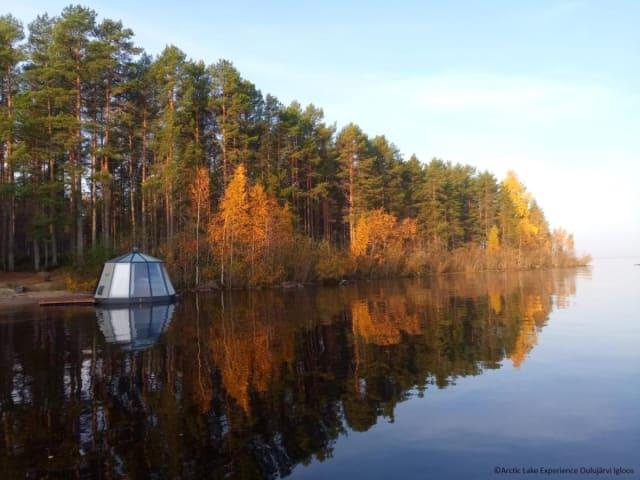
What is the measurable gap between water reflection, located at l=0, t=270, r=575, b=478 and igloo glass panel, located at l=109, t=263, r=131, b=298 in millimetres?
4043

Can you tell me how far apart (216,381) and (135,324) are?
9.68 m

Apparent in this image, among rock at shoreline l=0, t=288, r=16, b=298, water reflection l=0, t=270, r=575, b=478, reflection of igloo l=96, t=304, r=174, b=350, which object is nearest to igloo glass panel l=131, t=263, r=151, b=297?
reflection of igloo l=96, t=304, r=174, b=350

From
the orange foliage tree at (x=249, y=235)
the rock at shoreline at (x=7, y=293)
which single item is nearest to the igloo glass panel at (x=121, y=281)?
the rock at shoreline at (x=7, y=293)

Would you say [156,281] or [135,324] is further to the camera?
[156,281]

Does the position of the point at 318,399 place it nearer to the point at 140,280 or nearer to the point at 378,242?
the point at 140,280

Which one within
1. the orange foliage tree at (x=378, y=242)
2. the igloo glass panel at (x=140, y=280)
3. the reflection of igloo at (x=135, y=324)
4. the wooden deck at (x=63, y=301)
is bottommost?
the reflection of igloo at (x=135, y=324)

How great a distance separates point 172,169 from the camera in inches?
1396

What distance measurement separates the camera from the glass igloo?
80.1ft

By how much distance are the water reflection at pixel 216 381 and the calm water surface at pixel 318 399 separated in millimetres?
42

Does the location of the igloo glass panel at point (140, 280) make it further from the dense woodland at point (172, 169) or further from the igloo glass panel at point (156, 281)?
the dense woodland at point (172, 169)

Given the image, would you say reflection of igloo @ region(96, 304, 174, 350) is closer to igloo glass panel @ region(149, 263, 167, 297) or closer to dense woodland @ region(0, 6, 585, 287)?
igloo glass panel @ region(149, 263, 167, 297)

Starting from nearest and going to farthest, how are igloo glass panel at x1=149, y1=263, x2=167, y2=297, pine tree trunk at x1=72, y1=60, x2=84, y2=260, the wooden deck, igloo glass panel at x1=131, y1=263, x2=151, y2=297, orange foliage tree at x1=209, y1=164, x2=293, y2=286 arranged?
igloo glass panel at x1=131, y1=263, x2=151, y2=297 < the wooden deck < igloo glass panel at x1=149, y1=263, x2=167, y2=297 < pine tree trunk at x1=72, y1=60, x2=84, y2=260 < orange foliage tree at x1=209, y1=164, x2=293, y2=286

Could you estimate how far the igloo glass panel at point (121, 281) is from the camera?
24.4m

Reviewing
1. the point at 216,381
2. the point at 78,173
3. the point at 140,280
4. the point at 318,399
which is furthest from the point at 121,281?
the point at 318,399
